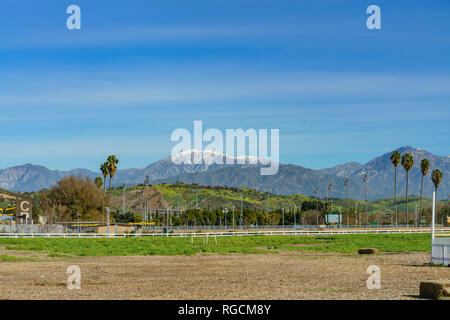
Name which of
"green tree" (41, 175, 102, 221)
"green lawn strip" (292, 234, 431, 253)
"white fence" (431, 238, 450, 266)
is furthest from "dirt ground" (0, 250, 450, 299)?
"green tree" (41, 175, 102, 221)

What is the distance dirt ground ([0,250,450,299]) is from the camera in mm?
24656

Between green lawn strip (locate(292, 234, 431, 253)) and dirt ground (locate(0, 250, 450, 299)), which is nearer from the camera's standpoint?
dirt ground (locate(0, 250, 450, 299))

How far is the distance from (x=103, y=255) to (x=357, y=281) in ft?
83.6

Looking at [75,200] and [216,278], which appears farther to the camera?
[75,200]

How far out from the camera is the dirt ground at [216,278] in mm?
24656

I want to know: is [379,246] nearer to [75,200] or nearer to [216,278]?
[216,278]

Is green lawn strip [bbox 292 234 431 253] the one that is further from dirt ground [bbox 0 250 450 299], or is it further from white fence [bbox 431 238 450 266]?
white fence [bbox 431 238 450 266]

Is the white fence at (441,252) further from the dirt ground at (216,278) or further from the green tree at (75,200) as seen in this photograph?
the green tree at (75,200)

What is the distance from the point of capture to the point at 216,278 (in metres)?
31.9

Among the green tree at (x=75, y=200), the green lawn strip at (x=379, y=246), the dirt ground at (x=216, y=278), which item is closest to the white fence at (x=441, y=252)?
the dirt ground at (x=216, y=278)

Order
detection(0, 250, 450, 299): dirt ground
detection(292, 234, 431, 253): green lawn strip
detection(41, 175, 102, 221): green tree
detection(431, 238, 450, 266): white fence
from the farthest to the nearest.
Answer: detection(41, 175, 102, 221): green tree → detection(292, 234, 431, 253): green lawn strip → detection(431, 238, 450, 266): white fence → detection(0, 250, 450, 299): dirt ground

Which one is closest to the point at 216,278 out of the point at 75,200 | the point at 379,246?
the point at 379,246
